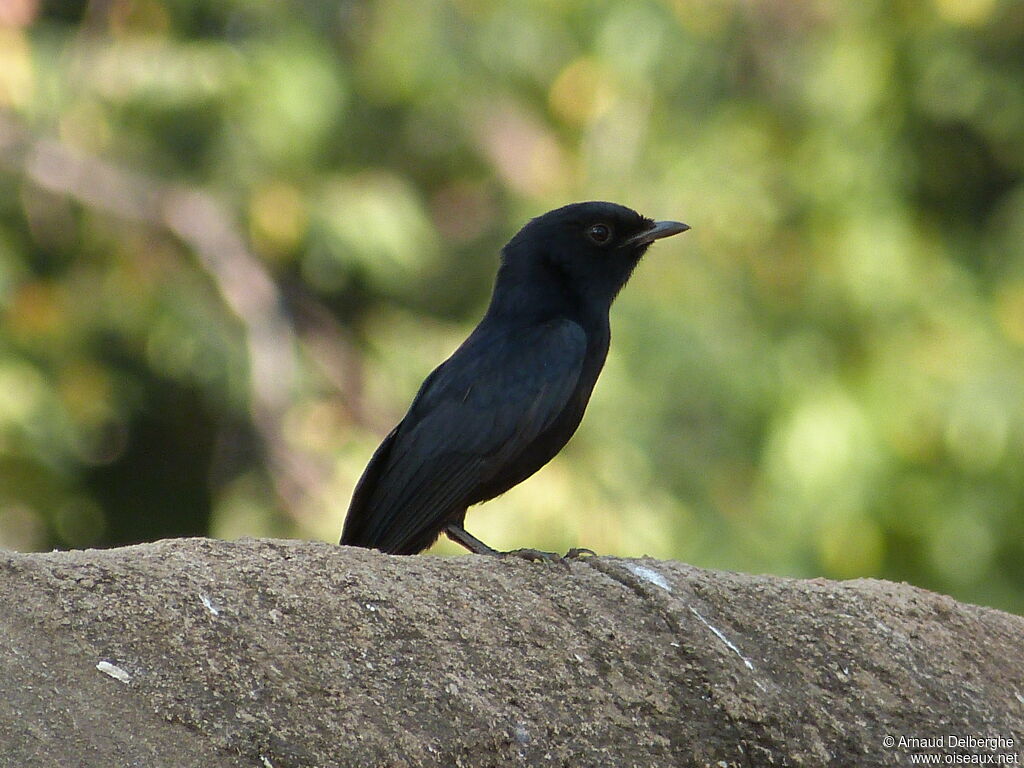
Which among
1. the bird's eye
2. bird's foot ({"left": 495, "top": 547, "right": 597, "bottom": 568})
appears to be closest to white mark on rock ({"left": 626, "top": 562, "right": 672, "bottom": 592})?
bird's foot ({"left": 495, "top": 547, "right": 597, "bottom": 568})

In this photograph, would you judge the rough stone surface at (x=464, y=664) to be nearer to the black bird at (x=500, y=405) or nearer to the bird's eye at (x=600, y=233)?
the black bird at (x=500, y=405)

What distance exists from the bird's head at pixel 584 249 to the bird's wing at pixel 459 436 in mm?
342

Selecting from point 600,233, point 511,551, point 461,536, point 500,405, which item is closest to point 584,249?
point 600,233

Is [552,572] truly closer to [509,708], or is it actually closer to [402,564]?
[402,564]

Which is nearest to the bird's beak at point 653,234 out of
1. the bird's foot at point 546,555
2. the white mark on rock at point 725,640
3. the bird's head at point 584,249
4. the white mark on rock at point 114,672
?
the bird's head at point 584,249

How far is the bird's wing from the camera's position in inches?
175

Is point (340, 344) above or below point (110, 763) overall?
above

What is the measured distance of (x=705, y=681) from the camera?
3.40 meters

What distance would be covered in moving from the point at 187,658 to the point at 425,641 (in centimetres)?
52

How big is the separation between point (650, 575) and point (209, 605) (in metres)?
1.13

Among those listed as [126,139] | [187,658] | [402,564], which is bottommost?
[187,658]

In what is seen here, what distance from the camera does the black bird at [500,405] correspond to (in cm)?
447

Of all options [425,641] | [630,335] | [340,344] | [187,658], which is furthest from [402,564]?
[340,344]

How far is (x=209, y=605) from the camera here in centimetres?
311
